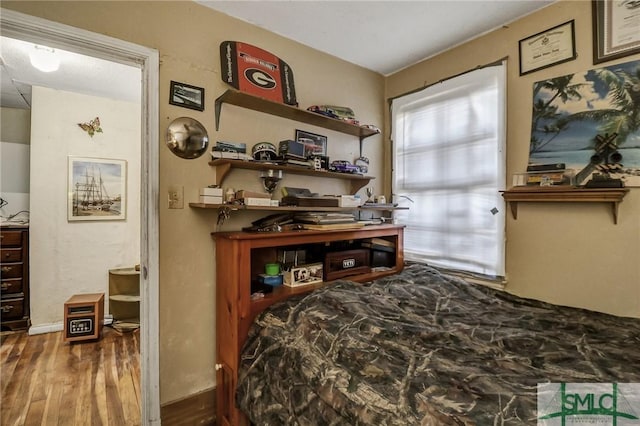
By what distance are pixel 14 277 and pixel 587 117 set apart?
5108 millimetres

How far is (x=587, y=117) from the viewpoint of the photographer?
5.35ft

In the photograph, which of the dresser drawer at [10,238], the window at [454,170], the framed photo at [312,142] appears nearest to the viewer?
the window at [454,170]

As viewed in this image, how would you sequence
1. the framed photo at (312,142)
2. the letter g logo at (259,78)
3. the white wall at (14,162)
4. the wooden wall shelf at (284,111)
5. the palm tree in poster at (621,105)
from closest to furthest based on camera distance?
the palm tree in poster at (621,105) < the wooden wall shelf at (284,111) < the letter g logo at (259,78) < the framed photo at (312,142) < the white wall at (14,162)

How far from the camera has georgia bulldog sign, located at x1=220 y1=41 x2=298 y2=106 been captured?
71.1 inches

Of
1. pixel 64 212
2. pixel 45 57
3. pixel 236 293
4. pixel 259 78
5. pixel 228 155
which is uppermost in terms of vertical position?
pixel 45 57

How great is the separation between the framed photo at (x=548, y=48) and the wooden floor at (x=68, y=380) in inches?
133

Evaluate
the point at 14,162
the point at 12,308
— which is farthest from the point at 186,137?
the point at 14,162

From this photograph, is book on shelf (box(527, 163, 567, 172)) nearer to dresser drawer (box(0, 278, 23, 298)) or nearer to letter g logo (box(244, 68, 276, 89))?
letter g logo (box(244, 68, 276, 89))

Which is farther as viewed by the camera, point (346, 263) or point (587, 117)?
point (346, 263)

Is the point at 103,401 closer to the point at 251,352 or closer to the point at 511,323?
the point at 251,352

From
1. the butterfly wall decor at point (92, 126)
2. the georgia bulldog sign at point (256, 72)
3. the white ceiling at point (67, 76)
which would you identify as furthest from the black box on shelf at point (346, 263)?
the butterfly wall decor at point (92, 126)

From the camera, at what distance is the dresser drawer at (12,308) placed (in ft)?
9.66

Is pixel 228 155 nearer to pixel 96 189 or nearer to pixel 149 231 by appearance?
pixel 149 231

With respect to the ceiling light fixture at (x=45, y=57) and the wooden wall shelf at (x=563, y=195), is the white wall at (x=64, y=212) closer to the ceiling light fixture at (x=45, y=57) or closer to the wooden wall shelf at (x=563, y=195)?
the ceiling light fixture at (x=45, y=57)
